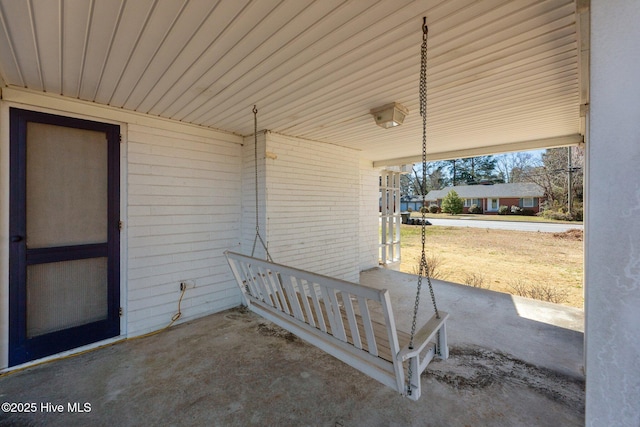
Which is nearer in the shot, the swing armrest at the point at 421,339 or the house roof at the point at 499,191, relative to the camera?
the swing armrest at the point at 421,339

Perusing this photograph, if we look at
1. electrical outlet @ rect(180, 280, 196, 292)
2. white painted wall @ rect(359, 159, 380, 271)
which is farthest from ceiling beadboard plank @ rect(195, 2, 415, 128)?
white painted wall @ rect(359, 159, 380, 271)

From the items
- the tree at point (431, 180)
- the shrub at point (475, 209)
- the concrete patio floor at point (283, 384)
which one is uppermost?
the tree at point (431, 180)

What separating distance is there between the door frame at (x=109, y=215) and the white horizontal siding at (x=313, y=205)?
190 centimetres

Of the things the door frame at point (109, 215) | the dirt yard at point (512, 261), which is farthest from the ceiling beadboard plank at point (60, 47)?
the dirt yard at point (512, 261)

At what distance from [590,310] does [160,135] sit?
169 inches

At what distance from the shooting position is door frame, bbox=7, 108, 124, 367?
2631 mm

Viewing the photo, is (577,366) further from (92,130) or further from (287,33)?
(92,130)

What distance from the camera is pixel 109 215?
319 cm

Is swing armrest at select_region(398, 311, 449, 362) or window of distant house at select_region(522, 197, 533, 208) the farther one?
window of distant house at select_region(522, 197, 533, 208)

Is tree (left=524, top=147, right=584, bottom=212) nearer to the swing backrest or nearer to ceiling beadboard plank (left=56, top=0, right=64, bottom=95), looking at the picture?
the swing backrest

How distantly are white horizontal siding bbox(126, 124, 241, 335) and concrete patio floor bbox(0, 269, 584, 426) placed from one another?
48 cm

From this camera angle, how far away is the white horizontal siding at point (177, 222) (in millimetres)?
3348

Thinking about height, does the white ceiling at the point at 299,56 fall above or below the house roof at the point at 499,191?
below

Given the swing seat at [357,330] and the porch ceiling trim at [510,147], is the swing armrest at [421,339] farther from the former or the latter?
the porch ceiling trim at [510,147]
